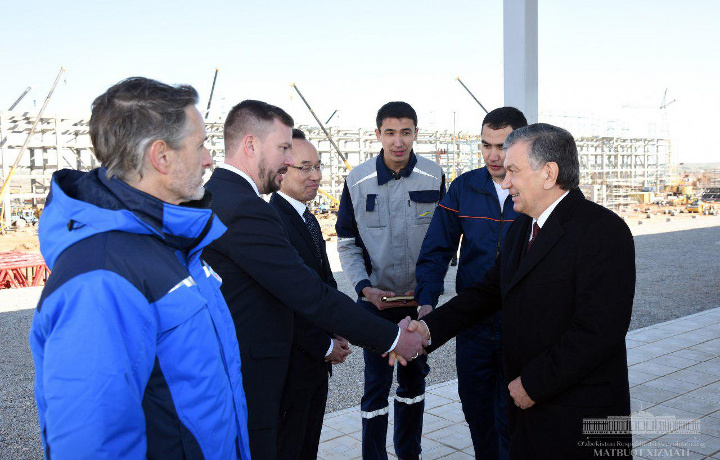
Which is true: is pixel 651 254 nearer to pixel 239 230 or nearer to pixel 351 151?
pixel 239 230

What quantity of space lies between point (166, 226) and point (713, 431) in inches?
142

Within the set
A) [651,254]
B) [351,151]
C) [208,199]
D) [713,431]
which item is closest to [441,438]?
[713,431]

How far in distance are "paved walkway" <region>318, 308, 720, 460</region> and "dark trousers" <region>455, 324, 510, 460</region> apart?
443mm

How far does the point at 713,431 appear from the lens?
3.58 meters

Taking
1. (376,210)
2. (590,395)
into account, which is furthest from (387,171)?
(590,395)

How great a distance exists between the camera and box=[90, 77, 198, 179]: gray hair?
1341 millimetres

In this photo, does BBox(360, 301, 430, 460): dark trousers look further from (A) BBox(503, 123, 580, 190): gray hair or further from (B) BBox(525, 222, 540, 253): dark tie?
(A) BBox(503, 123, 580, 190): gray hair

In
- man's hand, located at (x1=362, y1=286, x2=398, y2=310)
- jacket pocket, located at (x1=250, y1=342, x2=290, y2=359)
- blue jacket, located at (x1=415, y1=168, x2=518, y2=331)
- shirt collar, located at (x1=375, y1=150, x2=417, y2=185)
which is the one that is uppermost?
shirt collar, located at (x1=375, y1=150, x2=417, y2=185)

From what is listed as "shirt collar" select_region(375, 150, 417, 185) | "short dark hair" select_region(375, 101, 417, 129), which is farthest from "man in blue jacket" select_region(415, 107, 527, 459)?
"short dark hair" select_region(375, 101, 417, 129)

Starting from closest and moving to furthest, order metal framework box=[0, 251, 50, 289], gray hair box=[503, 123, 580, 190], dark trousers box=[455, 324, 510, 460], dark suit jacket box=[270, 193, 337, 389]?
1. gray hair box=[503, 123, 580, 190]
2. dark suit jacket box=[270, 193, 337, 389]
3. dark trousers box=[455, 324, 510, 460]
4. metal framework box=[0, 251, 50, 289]

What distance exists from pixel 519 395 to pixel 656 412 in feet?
8.02

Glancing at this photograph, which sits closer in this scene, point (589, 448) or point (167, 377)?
point (167, 377)

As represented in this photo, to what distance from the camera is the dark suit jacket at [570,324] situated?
6.32 feet

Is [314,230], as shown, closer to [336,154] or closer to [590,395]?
[590,395]
